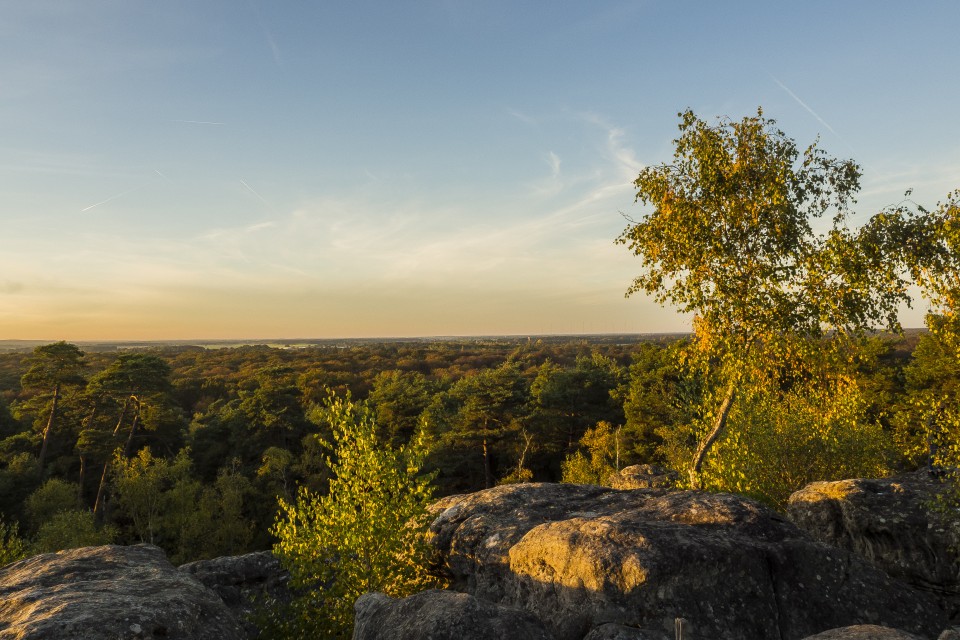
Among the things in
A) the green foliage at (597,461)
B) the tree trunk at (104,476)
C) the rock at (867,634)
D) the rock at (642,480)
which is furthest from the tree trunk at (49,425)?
the rock at (867,634)

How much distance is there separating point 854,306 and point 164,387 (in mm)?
63048

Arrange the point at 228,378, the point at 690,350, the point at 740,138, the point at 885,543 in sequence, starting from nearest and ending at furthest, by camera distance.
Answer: the point at 885,543 < the point at 740,138 < the point at 690,350 < the point at 228,378

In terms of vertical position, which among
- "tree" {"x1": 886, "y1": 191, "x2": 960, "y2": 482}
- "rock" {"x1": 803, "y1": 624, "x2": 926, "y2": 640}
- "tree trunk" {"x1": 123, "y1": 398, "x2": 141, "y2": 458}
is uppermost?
"tree" {"x1": 886, "y1": 191, "x2": 960, "y2": 482}

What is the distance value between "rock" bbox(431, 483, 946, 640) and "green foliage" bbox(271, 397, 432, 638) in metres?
2.27

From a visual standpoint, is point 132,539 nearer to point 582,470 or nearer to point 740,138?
point 582,470

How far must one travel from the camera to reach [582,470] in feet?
171

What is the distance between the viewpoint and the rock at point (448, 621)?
8.62 m

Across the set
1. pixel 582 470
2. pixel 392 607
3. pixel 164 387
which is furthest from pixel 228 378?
pixel 392 607

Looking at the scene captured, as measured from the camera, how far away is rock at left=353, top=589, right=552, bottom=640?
862 centimetres

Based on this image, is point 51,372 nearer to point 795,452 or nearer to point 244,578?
point 244,578

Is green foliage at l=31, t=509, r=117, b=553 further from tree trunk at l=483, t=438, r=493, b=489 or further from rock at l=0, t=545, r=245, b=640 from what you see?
tree trunk at l=483, t=438, r=493, b=489

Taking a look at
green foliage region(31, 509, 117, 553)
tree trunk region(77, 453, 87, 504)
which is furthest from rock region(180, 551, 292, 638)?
tree trunk region(77, 453, 87, 504)

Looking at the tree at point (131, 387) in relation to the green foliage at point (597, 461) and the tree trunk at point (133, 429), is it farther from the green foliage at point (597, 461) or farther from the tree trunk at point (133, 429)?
the green foliage at point (597, 461)

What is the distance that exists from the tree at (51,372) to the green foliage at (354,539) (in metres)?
53.0
